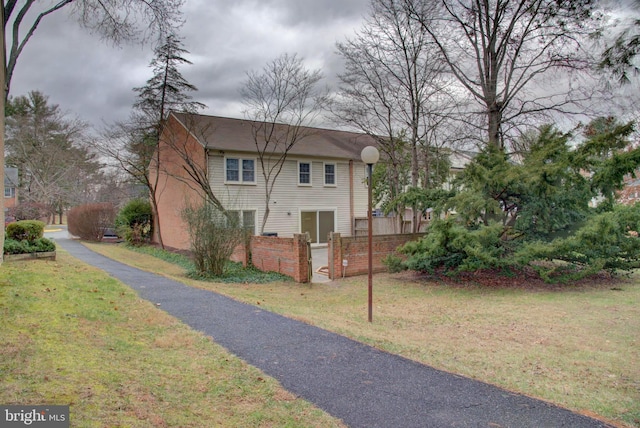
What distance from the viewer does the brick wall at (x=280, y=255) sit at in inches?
492

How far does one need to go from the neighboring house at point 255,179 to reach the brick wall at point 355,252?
237 inches

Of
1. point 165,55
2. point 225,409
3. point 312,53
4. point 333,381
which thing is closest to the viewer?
point 225,409

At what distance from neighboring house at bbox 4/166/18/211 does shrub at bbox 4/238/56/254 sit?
1488 centimetres

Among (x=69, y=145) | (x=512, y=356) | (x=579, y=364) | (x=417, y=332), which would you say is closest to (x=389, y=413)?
(x=512, y=356)

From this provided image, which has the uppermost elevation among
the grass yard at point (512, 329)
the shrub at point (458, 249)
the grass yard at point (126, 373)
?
the shrub at point (458, 249)

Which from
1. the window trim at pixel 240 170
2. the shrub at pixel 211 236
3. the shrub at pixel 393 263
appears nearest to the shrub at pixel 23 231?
the shrub at pixel 211 236

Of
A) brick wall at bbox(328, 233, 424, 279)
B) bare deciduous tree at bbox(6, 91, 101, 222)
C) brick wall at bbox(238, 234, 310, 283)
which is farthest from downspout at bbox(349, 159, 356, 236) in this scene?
bare deciduous tree at bbox(6, 91, 101, 222)

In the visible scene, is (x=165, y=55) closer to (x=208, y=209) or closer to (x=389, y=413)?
(x=208, y=209)

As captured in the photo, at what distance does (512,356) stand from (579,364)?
76cm

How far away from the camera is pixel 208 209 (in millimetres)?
12727

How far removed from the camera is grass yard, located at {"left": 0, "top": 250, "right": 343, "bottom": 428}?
118 inches

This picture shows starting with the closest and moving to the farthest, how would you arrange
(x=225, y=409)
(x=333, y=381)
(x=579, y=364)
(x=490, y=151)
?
(x=225, y=409)
(x=333, y=381)
(x=579, y=364)
(x=490, y=151)

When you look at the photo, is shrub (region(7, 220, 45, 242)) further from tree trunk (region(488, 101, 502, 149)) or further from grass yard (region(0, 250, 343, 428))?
tree trunk (region(488, 101, 502, 149))

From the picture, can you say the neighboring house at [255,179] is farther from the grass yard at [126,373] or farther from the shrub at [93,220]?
the grass yard at [126,373]
